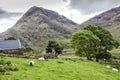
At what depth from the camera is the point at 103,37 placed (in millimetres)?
88375

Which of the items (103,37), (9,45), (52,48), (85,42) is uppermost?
(103,37)

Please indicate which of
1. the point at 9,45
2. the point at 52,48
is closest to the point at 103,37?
the point at 9,45

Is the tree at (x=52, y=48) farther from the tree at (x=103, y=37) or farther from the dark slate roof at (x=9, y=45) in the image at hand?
the tree at (x=103, y=37)

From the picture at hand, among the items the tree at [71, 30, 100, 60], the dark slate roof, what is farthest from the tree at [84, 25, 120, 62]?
the dark slate roof

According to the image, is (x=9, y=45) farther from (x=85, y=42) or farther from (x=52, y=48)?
→ (x=85, y=42)

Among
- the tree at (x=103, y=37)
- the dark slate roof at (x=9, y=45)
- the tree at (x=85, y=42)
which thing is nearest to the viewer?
the tree at (x=85, y=42)

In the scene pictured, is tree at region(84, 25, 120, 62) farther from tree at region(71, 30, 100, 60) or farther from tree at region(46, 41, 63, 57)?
tree at region(46, 41, 63, 57)

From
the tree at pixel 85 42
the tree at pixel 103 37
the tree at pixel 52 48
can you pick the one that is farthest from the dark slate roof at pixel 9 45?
the tree at pixel 103 37

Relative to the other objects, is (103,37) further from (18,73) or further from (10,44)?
(18,73)

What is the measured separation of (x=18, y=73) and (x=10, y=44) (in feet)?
209

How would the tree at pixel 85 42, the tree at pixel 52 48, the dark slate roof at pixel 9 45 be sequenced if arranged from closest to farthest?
the tree at pixel 85 42
the dark slate roof at pixel 9 45
the tree at pixel 52 48

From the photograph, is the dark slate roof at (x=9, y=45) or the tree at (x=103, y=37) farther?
the dark slate roof at (x=9, y=45)

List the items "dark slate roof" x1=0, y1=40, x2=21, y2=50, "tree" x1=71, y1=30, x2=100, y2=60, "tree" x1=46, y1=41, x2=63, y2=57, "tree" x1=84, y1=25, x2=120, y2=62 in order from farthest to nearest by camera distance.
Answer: "tree" x1=46, y1=41, x2=63, y2=57
"dark slate roof" x1=0, y1=40, x2=21, y2=50
"tree" x1=84, y1=25, x2=120, y2=62
"tree" x1=71, y1=30, x2=100, y2=60

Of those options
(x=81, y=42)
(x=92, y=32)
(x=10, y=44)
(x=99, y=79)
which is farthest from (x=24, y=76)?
(x=10, y=44)
